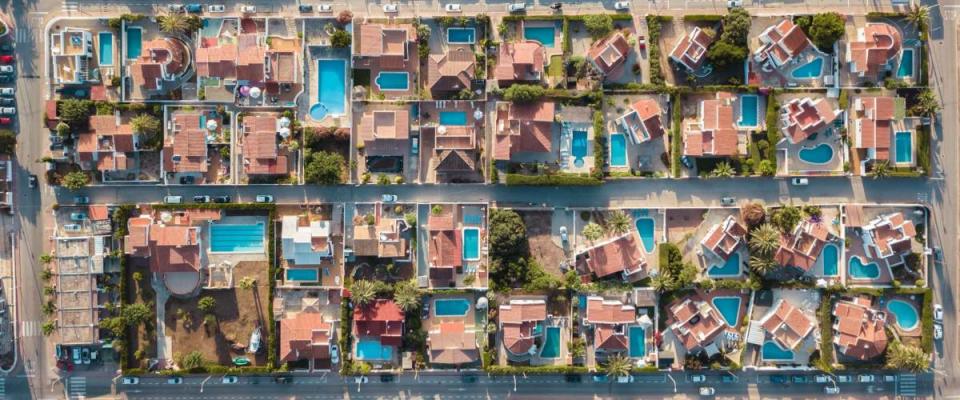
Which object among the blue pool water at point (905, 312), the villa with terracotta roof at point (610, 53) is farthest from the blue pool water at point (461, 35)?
the blue pool water at point (905, 312)

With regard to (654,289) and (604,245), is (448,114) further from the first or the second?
(654,289)

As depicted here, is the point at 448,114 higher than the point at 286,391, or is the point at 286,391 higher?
the point at 448,114

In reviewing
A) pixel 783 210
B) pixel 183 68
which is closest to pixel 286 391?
pixel 183 68

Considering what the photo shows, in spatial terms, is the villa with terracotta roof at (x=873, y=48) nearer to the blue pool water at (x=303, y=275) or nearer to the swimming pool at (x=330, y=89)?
the swimming pool at (x=330, y=89)

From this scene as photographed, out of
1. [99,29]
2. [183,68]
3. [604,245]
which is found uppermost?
[99,29]

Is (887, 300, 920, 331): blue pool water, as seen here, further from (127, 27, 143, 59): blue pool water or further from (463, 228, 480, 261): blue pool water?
(127, 27, 143, 59): blue pool water

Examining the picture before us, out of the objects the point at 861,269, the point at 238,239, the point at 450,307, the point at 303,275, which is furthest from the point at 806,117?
the point at 238,239

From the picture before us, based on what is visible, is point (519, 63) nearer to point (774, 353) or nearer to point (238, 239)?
point (238, 239)
